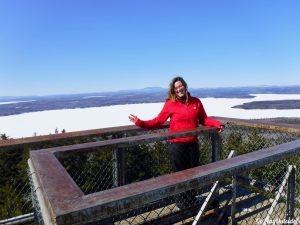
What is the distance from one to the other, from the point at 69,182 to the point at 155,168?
44.4 feet

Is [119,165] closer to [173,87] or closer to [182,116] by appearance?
[182,116]

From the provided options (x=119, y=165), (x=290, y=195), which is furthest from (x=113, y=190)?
(x=119, y=165)

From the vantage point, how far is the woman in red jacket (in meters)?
4.00

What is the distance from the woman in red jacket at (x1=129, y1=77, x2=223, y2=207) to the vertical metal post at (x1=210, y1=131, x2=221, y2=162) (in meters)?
0.14

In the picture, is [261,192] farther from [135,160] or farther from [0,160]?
[0,160]

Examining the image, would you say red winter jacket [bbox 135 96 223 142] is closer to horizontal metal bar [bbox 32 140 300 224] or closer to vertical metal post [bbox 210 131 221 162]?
vertical metal post [bbox 210 131 221 162]

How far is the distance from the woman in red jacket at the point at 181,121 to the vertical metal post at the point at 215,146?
139mm

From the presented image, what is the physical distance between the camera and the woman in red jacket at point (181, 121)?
13.1ft

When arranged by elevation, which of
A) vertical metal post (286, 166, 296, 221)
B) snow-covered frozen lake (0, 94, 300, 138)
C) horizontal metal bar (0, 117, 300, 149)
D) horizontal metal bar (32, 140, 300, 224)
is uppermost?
horizontal metal bar (32, 140, 300, 224)

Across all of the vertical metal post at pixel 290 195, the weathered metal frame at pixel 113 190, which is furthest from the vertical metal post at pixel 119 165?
the vertical metal post at pixel 290 195

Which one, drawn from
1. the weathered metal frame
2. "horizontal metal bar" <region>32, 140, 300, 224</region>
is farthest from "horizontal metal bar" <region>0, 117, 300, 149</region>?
"horizontal metal bar" <region>32, 140, 300, 224</region>

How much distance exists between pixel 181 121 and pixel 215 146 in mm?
546

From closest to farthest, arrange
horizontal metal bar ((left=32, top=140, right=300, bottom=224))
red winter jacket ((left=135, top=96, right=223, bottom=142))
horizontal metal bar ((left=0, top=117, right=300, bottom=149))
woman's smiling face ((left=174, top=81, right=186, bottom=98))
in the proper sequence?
1. horizontal metal bar ((left=32, top=140, right=300, bottom=224))
2. horizontal metal bar ((left=0, top=117, right=300, bottom=149))
3. red winter jacket ((left=135, top=96, right=223, bottom=142))
4. woman's smiling face ((left=174, top=81, right=186, bottom=98))

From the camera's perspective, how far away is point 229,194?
156 inches
